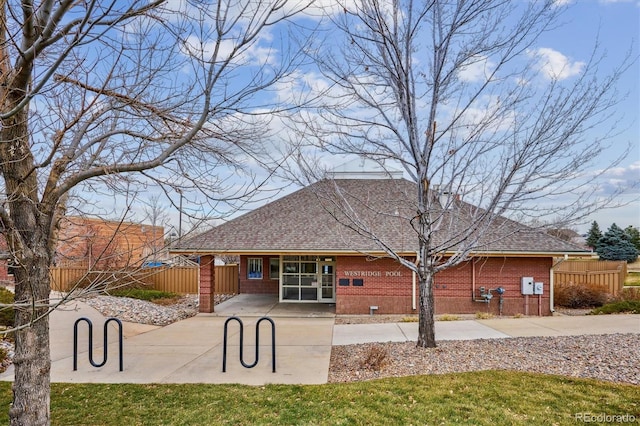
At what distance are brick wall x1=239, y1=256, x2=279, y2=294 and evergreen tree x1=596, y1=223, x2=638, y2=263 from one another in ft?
119

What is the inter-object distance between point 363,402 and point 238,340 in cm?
514

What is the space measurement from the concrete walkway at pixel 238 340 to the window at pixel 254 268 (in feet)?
18.3

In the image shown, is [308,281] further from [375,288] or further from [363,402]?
[363,402]

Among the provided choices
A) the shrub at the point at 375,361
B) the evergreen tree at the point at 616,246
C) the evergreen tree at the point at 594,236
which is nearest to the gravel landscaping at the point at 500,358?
the shrub at the point at 375,361

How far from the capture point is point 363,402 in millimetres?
5523

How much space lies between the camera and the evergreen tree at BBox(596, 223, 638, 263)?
40.9m

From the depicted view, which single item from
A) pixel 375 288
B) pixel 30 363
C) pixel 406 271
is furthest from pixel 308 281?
pixel 30 363

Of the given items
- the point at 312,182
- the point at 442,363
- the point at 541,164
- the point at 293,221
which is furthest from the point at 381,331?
the point at 293,221

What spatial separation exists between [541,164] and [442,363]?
12.6 ft

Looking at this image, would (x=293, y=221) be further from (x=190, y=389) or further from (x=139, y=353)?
(x=190, y=389)

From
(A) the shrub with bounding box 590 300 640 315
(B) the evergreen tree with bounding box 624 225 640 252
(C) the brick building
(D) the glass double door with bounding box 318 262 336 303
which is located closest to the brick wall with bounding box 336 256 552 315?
(C) the brick building

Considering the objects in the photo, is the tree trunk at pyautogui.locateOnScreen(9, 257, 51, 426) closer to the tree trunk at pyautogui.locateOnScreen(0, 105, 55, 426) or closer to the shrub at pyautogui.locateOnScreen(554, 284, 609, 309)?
the tree trunk at pyautogui.locateOnScreen(0, 105, 55, 426)

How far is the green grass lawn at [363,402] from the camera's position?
16.6ft

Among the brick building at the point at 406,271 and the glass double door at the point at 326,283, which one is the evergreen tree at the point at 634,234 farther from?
the glass double door at the point at 326,283
